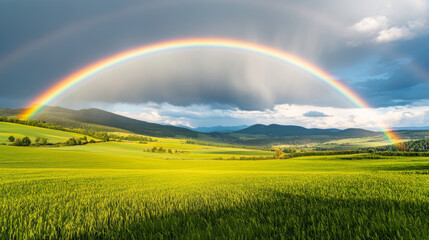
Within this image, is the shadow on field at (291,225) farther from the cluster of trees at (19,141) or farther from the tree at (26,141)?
the tree at (26,141)

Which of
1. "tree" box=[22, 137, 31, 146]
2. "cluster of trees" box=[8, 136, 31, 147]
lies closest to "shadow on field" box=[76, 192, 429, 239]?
"cluster of trees" box=[8, 136, 31, 147]

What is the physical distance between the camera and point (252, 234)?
276cm

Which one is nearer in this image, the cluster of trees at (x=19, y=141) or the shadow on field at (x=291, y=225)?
the shadow on field at (x=291, y=225)

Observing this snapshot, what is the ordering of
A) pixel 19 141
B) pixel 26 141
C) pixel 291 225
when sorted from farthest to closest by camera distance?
1. pixel 26 141
2. pixel 19 141
3. pixel 291 225

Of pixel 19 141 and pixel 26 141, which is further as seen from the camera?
pixel 26 141

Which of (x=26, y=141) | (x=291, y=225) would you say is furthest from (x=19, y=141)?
(x=291, y=225)

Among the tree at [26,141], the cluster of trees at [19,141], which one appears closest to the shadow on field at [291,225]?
the cluster of trees at [19,141]

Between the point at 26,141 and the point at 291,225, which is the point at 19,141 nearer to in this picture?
the point at 26,141

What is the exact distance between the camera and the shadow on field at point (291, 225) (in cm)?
268

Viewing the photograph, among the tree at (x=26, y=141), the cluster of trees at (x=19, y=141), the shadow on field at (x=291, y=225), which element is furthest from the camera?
the tree at (x=26, y=141)

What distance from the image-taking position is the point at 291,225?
3.12 m

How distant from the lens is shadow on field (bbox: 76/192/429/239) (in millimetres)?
2678

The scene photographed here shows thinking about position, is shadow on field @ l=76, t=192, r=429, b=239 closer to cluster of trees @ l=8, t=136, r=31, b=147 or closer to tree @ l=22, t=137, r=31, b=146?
cluster of trees @ l=8, t=136, r=31, b=147

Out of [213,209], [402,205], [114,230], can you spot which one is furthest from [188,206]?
[402,205]
